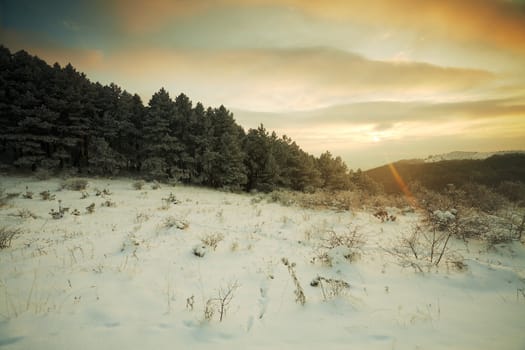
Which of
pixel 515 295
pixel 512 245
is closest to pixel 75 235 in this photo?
pixel 515 295

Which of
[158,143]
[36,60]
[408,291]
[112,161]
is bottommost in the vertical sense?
[408,291]

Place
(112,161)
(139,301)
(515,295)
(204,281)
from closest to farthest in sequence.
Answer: (139,301) < (515,295) < (204,281) < (112,161)

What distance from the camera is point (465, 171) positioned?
1844 inches

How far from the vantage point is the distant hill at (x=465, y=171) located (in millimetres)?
36094

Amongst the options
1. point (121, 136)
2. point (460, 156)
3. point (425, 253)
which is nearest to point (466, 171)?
point (460, 156)

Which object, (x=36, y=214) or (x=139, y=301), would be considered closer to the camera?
(x=139, y=301)

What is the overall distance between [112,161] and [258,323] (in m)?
25.4

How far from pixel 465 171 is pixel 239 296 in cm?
6148

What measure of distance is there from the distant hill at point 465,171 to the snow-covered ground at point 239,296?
28292 millimetres

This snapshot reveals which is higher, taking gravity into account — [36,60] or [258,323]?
[36,60]

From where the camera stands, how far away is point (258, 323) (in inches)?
126

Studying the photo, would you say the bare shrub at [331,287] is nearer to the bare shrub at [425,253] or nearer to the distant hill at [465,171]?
the bare shrub at [425,253]

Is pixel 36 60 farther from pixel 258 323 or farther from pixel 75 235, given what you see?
pixel 258 323

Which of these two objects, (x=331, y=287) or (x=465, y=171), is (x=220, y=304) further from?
(x=465, y=171)
